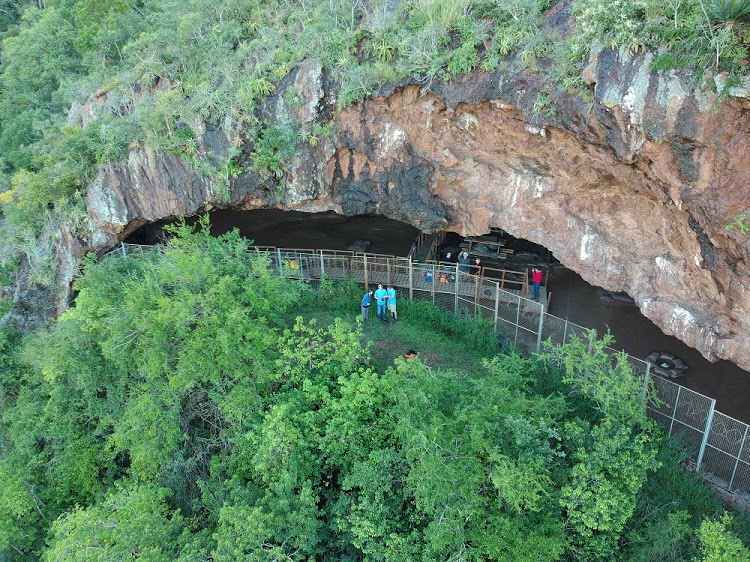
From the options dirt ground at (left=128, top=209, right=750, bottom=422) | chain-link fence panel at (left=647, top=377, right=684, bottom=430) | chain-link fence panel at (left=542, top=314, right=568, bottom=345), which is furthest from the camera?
chain-link fence panel at (left=542, top=314, right=568, bottom=345)

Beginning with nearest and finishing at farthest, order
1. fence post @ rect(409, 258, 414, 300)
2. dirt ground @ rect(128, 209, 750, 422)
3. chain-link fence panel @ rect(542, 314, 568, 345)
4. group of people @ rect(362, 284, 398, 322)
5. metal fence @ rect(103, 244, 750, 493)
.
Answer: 1. metal fence @ rect(103, 244, 750, 493)
2. dirt ground @ rect(128, 209, 750, 422)
3. chain-link fence panel @ rect(542, 314, 568, 345)
4. group of people @ rect(362, 284, 398, 322)
5. fence post @ rect(409, 258, 414, 300)

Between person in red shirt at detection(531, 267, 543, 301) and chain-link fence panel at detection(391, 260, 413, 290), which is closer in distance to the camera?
person in red shirt at detection(531, 267, 543, 301)

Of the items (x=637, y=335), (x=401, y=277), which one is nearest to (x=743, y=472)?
(x=637, y=335)

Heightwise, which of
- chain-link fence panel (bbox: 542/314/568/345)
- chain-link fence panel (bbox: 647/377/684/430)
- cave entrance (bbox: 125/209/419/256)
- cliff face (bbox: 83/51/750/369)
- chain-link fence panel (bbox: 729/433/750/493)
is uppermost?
cliff face (bbox: 83/51/750/369)

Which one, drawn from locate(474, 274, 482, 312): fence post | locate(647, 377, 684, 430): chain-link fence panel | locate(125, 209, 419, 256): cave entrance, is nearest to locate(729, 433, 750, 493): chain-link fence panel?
locate(647, 377, 684, 430): chain-link fence panel

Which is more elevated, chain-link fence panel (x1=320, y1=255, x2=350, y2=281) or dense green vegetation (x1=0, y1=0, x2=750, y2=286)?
dense green vegetation (x1=0, y1=0, x2=750, y2=286)

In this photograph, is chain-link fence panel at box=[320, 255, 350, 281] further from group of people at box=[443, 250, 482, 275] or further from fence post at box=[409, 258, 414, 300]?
group of people at box=[443, 250, 482, 275]

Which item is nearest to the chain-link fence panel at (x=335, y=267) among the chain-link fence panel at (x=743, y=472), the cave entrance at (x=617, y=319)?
the cave entrance at (x=617, y=319)

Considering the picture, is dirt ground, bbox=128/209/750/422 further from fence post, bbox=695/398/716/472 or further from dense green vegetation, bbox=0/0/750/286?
dense green vegetation, bbox=0/0/750/286
